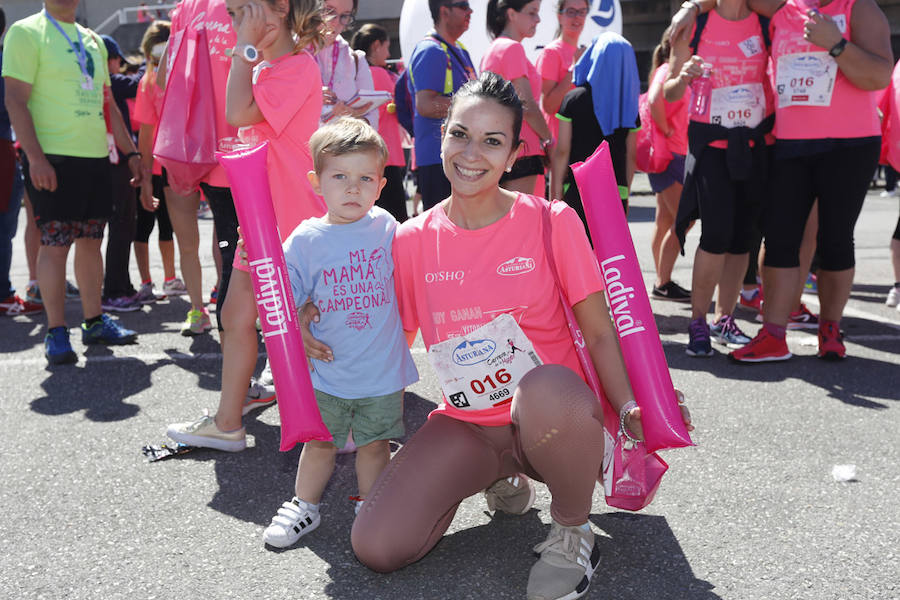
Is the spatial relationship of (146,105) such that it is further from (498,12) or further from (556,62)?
(556,62)

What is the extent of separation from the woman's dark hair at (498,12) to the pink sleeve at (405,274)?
9.14 feet

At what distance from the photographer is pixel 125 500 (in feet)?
9.58

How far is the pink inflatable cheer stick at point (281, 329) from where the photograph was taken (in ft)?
8.08

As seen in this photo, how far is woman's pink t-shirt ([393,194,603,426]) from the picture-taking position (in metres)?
2.44

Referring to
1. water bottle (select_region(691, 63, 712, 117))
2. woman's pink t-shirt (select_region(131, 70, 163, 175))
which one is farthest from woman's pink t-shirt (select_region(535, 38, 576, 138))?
woman's pink t-shirt (select_region(131, 70, 163, 175))

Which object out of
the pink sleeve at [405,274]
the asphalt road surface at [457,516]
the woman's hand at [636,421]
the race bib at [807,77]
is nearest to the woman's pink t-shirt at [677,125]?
the race bib at [807,77]

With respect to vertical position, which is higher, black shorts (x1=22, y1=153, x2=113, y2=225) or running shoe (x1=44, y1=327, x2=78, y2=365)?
black shorts (x1=22, y1=153, x2=113, y2=225)

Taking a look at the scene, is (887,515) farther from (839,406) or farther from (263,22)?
(263,22)

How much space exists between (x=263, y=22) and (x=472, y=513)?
1805 mm

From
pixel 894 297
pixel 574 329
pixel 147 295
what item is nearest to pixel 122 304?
pixel 147 295

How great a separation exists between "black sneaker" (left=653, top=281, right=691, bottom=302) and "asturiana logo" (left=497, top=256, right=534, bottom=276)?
414 cm

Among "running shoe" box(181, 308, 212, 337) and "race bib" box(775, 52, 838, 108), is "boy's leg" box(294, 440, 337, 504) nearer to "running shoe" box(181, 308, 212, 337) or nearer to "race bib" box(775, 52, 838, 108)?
"running shoe" box(181, 308, 212, 337)

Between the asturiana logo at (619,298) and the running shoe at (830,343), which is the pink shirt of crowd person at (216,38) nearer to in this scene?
the asturiana logo at (619,298)

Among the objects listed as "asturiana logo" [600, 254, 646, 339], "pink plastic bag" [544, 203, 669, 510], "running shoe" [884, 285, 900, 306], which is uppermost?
"asturiana logo" [600, 254, 646, 339]
